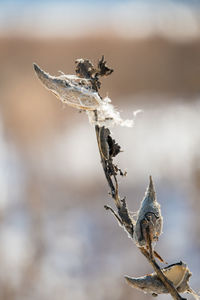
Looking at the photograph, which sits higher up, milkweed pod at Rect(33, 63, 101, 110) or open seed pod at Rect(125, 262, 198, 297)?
milkweed pod at Rect(33, 63, 101, 110)

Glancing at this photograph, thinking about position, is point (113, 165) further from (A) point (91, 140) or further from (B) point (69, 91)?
(A) point (91, 140)

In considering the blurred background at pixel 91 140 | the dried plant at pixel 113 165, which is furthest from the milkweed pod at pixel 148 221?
the blurred background at pixel 91 140

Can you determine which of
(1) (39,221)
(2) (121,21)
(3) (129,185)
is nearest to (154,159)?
(3) (129,185)

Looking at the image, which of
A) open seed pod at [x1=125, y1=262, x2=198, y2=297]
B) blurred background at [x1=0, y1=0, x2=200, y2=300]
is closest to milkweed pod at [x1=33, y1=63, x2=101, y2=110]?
open seed pod at [x1=125, y1=262, x2=198, y2=297]

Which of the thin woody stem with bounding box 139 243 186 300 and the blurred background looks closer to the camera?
the thin woody stem with bounding box 139 243 186 300

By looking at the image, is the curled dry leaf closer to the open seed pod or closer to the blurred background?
the open seed pod

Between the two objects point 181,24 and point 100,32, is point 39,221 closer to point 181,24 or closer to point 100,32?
point 100,32

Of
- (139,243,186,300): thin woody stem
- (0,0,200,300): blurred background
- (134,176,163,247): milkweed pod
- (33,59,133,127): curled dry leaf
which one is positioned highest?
(0,0,200,300): blurred background
